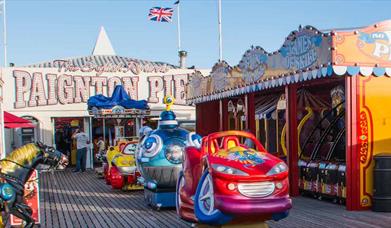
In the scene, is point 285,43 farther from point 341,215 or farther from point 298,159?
point 341,215

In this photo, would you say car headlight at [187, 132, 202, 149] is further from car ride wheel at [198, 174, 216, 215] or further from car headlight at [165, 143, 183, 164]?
car ride wheel at [198, 174, 216, 215]

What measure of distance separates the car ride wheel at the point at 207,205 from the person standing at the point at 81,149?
40.1 ft

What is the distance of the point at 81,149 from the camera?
17.5 metres

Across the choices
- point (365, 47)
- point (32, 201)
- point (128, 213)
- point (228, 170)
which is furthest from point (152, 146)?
point (365, 47)

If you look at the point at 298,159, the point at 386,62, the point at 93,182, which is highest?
the point at 386,62

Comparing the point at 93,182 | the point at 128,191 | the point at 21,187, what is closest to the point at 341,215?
the point at 21,187

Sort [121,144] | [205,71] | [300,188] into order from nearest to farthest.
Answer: [300,188] < [121,144] < [205,71]

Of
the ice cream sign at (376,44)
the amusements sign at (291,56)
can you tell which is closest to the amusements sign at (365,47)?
the ice cream sign at (376,44)

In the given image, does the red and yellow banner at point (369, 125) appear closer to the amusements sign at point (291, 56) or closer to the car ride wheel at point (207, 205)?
the amusements sign at point (291, 56)

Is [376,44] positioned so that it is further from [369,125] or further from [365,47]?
[369,125]

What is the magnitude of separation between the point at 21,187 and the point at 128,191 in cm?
631

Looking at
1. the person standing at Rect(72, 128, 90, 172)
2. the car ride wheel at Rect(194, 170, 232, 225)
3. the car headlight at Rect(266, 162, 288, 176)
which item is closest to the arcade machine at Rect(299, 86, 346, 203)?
the car headlight at Rect(266, 162, 288, 176)

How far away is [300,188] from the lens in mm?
10625

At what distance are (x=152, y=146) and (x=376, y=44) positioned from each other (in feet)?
14.5
